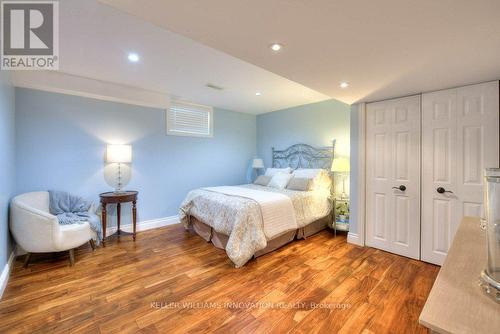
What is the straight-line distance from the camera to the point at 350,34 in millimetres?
1491

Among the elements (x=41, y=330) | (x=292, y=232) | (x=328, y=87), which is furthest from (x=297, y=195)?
(x=41, y=330)

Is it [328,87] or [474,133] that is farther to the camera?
[328,87]

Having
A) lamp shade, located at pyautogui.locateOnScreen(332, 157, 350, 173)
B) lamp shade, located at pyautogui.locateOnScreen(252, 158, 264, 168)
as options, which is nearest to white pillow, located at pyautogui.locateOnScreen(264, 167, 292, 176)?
lamp shade, located at pyautogui.locateOnScreen(252, 158, 264, 168)

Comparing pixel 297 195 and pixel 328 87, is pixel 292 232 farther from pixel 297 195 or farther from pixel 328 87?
pixel 328 87

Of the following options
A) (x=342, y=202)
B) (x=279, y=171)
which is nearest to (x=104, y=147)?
(x=279, y=171)

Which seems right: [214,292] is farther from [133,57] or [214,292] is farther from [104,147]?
[104,147]

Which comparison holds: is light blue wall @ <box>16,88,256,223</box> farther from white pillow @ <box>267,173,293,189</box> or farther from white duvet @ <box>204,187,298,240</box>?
white duvet @ <box>204,187,298,240</box>

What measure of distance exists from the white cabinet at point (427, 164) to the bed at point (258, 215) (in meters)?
0.86

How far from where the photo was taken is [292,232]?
11.0 ft

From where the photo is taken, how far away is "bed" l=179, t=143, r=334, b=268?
262cm

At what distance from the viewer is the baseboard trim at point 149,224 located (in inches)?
143

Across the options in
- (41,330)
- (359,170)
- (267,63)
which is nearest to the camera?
(41,330)

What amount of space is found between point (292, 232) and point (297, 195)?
0.58m

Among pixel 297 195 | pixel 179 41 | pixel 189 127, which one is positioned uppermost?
pixel 179 41
